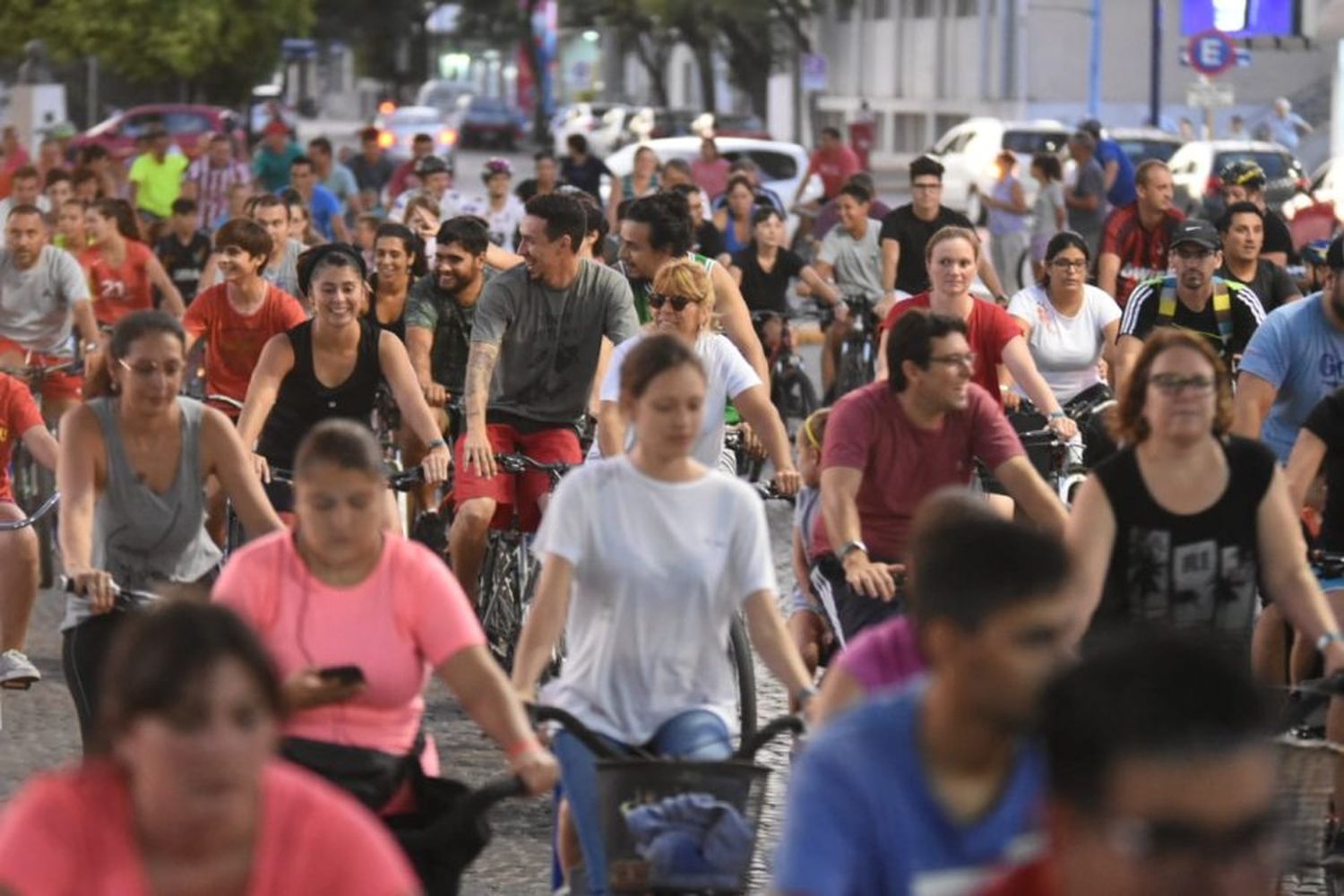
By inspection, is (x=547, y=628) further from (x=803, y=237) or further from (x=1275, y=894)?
(x=803, y=237)

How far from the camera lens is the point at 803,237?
111 feet

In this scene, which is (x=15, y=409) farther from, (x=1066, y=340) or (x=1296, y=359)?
(x=1066, y=340)

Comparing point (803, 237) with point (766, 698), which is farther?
point (803, 237)

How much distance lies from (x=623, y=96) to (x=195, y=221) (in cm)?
8252

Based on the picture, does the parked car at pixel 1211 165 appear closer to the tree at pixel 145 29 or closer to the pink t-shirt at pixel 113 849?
the tree at pixel 145 29

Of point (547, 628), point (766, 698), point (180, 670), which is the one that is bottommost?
point (766, 698)

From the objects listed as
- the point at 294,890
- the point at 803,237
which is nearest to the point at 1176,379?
the point at 294,890

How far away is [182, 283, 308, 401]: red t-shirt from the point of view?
12781 mm

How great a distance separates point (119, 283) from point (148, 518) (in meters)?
9.87

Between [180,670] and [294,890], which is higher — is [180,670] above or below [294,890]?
above

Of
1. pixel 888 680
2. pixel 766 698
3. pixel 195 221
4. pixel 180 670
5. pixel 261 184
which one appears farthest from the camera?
pixel 261 184

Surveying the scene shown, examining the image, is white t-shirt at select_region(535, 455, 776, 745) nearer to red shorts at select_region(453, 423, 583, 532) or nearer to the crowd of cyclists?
the crowd of cyclists

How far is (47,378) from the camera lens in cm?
1480

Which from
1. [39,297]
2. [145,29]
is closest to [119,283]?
[39,297]
